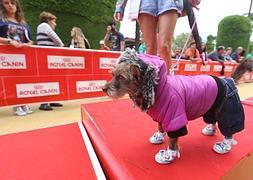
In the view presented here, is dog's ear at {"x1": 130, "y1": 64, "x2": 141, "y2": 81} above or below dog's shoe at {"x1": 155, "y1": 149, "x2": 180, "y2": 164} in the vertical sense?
above

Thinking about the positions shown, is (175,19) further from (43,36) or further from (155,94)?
(43,36)

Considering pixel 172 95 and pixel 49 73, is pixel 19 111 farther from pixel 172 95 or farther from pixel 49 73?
pixel 172 95

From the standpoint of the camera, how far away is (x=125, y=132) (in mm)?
1319

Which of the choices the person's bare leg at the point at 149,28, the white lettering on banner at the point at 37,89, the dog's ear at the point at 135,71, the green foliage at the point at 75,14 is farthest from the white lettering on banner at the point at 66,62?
the green foliage at the point at 75,14

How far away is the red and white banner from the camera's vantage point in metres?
2.51

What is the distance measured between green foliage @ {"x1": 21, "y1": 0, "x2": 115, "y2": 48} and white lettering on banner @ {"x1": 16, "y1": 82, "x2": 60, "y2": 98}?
269 cm

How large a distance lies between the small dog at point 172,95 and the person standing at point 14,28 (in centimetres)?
198

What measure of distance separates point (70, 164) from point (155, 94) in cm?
57

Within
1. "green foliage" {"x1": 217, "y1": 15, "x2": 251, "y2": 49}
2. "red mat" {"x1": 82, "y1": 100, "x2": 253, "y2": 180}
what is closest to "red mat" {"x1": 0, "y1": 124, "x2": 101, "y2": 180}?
"red mat" {"x1": 82, "y1": 100, "x2": 253, "y2": 180}

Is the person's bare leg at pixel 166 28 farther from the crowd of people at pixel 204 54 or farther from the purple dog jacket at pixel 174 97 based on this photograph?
the crowd of people at pixel 204 54

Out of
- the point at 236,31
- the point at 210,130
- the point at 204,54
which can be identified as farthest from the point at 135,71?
the point at 236,31

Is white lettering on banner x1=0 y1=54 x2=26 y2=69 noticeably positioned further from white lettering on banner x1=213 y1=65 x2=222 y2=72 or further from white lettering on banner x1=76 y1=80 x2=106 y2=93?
white lettering on banner x1=213 y1=65 x2=222 y2=72

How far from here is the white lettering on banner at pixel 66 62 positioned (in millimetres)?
2828

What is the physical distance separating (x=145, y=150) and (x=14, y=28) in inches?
89.5
